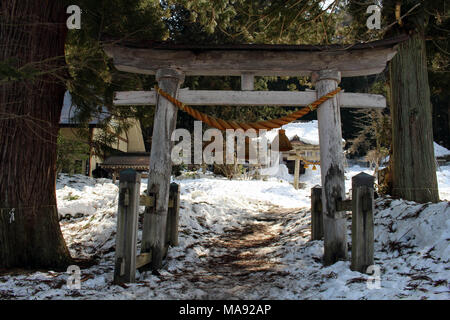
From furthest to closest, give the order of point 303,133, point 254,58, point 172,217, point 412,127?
1. point 303,133
2. point 412,127
3. point 172,217
4. point 254,58

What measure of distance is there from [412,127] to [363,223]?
3020 mm

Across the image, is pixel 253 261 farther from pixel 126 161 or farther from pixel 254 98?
pixel 126 161

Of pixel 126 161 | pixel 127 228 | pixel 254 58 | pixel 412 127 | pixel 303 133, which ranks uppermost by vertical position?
pixel 303 133

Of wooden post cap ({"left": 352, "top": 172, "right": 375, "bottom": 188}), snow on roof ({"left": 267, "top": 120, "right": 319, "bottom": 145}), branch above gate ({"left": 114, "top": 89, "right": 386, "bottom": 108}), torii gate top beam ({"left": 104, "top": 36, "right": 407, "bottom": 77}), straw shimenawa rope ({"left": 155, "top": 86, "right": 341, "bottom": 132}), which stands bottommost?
wooden post cap ({"left": 352, "top": 172, "right": 375, "bottom": 188})

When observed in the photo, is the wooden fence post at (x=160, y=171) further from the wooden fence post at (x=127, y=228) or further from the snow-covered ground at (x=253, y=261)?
the wooden fence post at (x=127, y=228)

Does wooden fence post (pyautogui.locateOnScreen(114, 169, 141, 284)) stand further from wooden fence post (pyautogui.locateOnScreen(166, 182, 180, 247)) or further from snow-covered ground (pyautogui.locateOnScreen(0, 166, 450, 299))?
wooden fence post (pyautogui.locateOnScreen(166, 182, 180, 247))

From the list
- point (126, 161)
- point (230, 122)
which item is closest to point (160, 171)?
point (230, 122)

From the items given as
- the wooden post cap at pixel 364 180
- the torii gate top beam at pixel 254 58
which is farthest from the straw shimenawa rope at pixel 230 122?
→ the wooden post cap at pixel 364 180

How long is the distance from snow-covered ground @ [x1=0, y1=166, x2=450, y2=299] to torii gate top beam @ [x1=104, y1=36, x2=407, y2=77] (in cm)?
248

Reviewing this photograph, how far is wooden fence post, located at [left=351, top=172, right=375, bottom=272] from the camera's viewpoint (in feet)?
13.7

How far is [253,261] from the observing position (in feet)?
17.5

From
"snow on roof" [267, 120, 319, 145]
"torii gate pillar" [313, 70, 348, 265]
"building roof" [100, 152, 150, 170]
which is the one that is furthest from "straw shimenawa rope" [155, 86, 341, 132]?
"snow on roof" [267, 120, 319, 145]

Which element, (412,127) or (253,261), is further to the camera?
(412,127)
